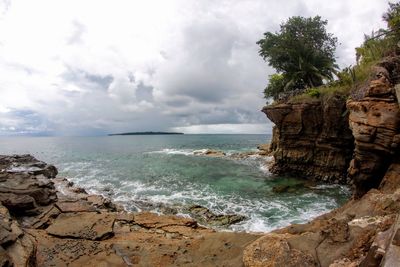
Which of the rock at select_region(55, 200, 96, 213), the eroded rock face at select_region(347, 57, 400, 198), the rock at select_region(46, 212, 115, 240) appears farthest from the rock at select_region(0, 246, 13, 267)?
the eroded rock face at select_region(347, 57, 400, 198)

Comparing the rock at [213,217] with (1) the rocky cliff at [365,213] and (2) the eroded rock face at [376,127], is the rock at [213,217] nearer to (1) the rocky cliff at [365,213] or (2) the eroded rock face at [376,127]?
(1) the rocky cliff at [365,213]

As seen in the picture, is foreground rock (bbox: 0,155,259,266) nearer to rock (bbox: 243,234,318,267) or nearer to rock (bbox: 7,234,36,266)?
rock (bbox: 7,234,36,266)

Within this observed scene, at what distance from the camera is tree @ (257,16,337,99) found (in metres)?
34.8

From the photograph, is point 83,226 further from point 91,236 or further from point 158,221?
point 158,221

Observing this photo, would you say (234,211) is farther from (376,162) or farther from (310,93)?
(310,93)

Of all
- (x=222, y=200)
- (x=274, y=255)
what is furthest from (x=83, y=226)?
(x=222, y=200)

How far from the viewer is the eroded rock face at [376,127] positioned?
13375mm

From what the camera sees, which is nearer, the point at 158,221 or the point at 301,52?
the point at 158,221

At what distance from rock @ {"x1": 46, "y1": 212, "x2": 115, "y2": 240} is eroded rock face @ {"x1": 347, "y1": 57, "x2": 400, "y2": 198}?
1304 cm

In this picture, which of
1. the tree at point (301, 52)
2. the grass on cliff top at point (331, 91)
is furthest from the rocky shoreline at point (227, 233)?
the tree at point (301, 52)

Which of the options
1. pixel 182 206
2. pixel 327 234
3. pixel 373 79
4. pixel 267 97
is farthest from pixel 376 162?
pixel 267 97

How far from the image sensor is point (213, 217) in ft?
59.3

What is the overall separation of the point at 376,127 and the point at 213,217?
412 inches

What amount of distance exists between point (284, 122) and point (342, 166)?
7.22 meters
